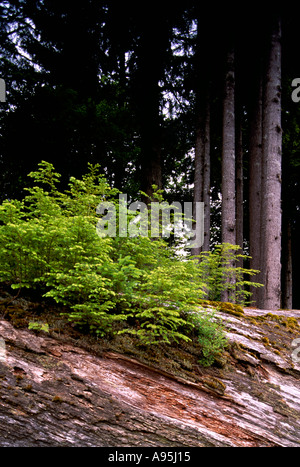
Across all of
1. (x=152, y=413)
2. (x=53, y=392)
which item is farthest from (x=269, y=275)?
(x=53, y=392)

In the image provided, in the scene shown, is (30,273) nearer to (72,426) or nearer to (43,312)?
(43,312)

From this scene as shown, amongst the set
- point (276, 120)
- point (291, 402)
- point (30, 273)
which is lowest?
Answer: point (291, 402)

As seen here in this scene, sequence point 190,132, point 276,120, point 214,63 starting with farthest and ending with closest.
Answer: point 190,132
point 214,63
point 276,120

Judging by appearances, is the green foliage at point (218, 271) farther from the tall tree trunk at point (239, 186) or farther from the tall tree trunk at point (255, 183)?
the tall tree trunk at point (239, 186)

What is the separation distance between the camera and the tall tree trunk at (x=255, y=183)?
9359 mm

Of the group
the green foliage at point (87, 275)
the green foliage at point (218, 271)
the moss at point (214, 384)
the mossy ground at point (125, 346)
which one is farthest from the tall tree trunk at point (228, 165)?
the moss at point (214, 384)

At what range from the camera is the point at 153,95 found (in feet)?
33.5

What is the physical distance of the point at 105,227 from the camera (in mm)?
4016

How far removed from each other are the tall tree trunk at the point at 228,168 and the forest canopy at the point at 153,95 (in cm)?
3

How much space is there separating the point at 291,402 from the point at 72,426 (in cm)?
256

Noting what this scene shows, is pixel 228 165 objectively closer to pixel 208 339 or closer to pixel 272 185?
pixel 272 185

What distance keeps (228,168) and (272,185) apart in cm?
165

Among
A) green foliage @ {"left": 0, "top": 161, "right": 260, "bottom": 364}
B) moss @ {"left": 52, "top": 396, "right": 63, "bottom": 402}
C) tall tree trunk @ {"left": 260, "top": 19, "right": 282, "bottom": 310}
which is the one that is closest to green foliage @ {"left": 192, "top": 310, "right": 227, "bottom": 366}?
green foliage @ {"left": 0, "top": 161, "right": 260, "bottom": 364}

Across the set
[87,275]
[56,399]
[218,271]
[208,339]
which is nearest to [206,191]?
[218,271]
